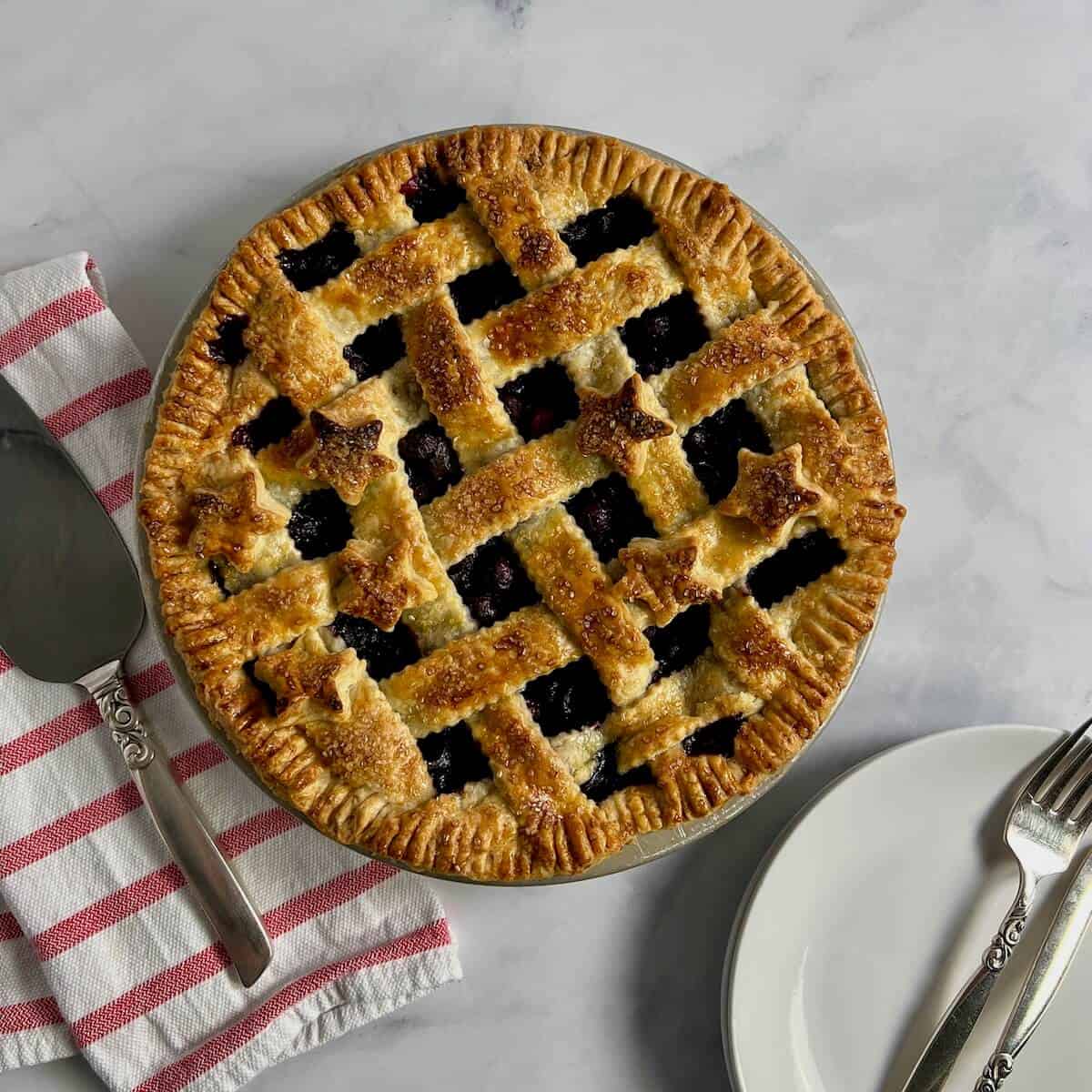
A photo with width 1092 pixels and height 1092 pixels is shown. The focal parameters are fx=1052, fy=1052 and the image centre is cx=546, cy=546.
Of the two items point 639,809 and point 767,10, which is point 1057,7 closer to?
point 767,10

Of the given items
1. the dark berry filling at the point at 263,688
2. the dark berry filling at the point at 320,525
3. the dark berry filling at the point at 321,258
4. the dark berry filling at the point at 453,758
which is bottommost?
the dark berry filling at the point at 453,758

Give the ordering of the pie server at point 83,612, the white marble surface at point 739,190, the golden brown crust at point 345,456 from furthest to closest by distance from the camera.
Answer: the white marble surface at point 739,190, the pie server at point 83,612, the golden brown crust at point 345,456

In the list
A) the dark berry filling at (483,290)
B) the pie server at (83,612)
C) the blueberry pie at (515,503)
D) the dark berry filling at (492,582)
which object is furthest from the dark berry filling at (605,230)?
the pie server at (83,612)

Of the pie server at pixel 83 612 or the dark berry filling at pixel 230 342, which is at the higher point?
the dark berry filling at pixel 230 342

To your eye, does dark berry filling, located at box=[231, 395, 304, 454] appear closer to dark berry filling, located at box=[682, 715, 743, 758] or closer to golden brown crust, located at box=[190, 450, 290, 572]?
golden brown crust, located at box=[190, 450, 290, 572]

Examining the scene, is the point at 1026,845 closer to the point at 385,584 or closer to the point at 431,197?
the point at 385,584

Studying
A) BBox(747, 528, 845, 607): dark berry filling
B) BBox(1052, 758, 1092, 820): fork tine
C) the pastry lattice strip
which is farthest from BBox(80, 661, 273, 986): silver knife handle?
BBox(1052, 758, 1092, 820): fork tine

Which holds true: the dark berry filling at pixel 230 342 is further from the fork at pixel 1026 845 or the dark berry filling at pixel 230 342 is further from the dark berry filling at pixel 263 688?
the fork at pixel 1026 845

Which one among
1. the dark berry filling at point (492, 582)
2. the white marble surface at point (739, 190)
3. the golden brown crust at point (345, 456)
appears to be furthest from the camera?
the white marble surface at point (739, 190)
